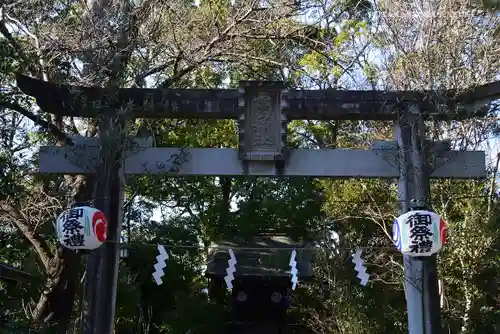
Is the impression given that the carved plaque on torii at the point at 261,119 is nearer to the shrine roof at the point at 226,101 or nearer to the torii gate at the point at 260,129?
the torii gate at the point at 260,129

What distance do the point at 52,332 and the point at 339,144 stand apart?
8.66 metres

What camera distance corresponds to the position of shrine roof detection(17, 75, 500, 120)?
7.93 m

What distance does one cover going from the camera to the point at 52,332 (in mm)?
9211

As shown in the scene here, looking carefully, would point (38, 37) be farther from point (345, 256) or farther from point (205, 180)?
point (205, 180)

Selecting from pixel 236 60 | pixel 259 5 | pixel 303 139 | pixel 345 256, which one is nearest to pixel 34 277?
pixel 236 60

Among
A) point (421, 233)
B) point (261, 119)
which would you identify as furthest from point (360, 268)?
A: point (261, 119)

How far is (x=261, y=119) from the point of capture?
794 cm

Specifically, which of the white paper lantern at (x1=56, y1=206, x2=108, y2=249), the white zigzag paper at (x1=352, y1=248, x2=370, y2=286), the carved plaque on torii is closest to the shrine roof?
the carved plaque on torii

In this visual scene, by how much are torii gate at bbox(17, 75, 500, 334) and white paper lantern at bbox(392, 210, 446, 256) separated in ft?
2.37

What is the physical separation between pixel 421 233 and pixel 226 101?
10.4 ft

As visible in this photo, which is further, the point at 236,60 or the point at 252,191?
the point at 252,191

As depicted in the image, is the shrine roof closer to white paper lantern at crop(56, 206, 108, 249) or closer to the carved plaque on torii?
the carved plaque on torii

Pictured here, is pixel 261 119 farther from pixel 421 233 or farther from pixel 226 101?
pixel 421 233

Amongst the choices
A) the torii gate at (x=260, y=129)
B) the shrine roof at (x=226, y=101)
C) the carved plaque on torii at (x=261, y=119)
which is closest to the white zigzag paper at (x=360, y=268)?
the torii gate at (x=260, y=129)
